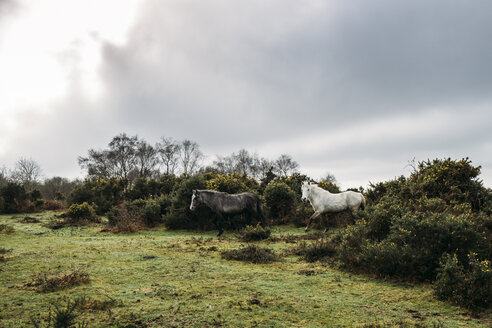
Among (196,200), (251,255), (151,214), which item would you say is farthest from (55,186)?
(251,255)

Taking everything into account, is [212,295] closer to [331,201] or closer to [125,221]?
[331,201]

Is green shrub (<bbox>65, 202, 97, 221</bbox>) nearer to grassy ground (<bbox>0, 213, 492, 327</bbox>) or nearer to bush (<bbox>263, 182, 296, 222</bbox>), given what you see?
grassy ground (<bbox>0, 213, 492, 327</bbox>)

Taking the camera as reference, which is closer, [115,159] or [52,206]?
[52,206]

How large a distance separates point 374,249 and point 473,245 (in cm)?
155

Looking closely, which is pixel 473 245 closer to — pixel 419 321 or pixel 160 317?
pixel 419 321

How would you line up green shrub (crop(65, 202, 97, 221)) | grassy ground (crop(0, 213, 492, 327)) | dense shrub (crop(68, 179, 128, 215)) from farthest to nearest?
dense shrub (crop(68, 179, 128, 215)) → green shrub (crop(65, 202, 97, 221)) → grassy ground (crop(0, 213, 492, 327))

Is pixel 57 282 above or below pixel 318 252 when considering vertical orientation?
below

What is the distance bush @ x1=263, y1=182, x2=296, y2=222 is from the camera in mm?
14898

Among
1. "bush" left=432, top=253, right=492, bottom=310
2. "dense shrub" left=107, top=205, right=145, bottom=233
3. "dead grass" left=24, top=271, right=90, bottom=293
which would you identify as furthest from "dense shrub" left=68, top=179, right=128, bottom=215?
"bush" left=432, top=253, right=492, bottom=310

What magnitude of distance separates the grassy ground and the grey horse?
15.0 ft

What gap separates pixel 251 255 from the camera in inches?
277

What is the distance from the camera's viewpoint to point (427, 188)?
387 inches

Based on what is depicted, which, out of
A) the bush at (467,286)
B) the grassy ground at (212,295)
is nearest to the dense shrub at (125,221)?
the grassy ground at (212,295)

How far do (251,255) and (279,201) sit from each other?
8.15 m
